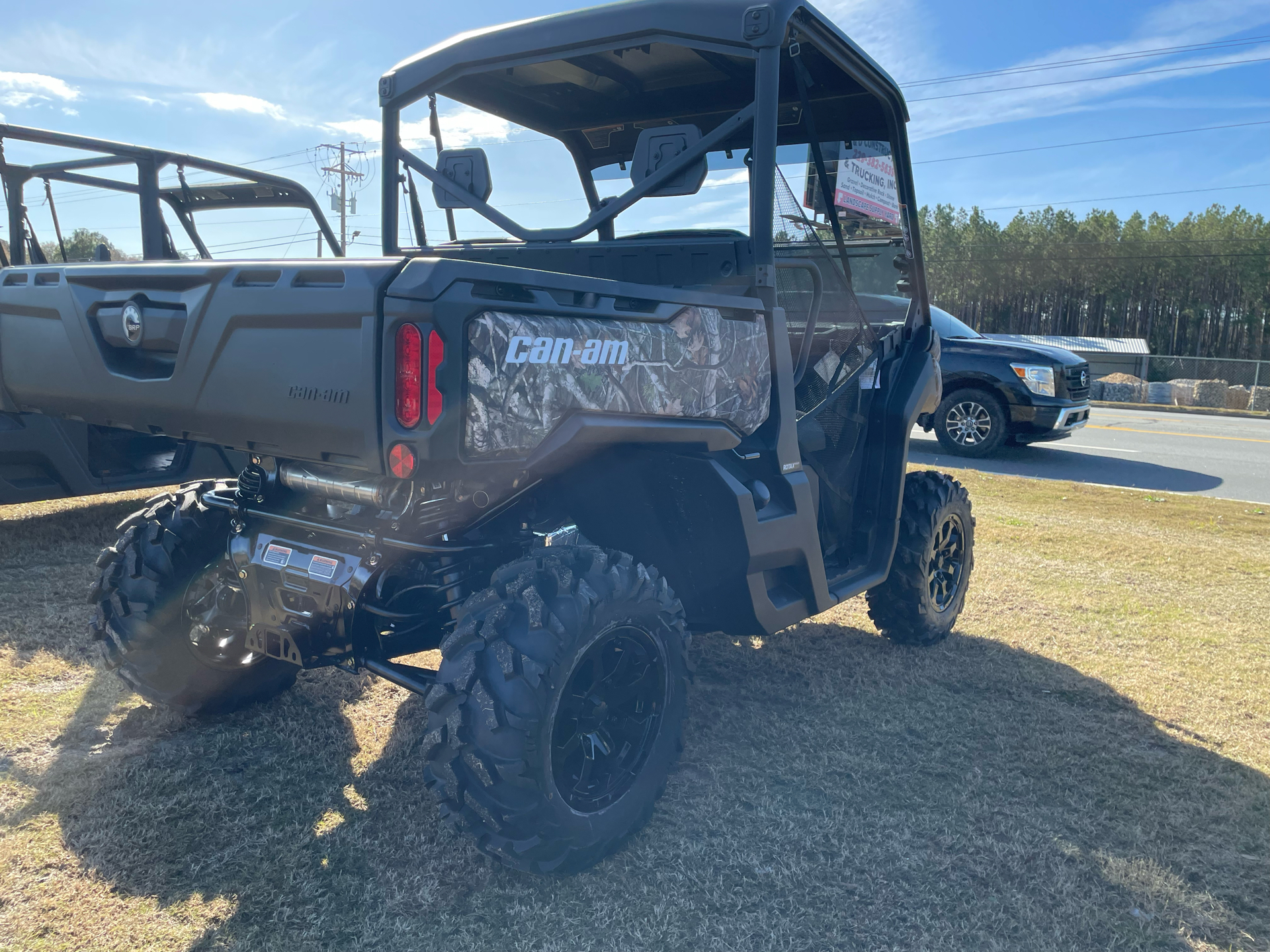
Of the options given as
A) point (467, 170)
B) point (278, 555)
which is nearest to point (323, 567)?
point (278, 555)

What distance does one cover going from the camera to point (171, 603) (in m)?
3.06

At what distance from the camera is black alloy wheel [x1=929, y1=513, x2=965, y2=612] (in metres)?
4.50

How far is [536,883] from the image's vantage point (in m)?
2.48

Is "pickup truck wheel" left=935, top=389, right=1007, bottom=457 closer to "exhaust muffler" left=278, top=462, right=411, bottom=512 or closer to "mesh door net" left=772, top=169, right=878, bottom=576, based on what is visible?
"mesh door net" left=772, top=169, right=878, bottom=576

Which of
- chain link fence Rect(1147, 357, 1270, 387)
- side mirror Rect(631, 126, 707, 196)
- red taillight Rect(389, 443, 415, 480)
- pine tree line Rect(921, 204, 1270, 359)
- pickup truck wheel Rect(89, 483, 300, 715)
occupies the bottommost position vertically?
pickup truck wheel Rect(89, 483, 300, 715)

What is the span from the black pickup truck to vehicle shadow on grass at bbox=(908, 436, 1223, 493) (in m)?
0.29

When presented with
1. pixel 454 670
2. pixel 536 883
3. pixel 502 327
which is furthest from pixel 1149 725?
pixel 502 327

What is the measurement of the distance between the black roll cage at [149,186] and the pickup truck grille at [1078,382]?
29.2 ft

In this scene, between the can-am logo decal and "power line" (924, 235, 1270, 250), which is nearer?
the can-am logo decal

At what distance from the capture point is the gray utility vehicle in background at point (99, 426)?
484 cm

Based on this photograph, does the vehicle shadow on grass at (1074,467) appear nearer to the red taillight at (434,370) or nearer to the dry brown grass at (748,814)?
the dry brown grass at (748,814)

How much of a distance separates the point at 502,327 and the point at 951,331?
11093 mm

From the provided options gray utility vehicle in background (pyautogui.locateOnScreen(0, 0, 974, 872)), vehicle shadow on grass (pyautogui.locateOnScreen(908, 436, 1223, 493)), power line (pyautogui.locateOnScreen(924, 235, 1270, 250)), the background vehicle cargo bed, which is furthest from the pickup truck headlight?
power line (pyautogui.locateOnScreen(924, 235, 1270, 250))

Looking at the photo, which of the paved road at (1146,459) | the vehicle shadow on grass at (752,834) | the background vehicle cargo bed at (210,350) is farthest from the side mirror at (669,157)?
the paved road at (1146,459)
